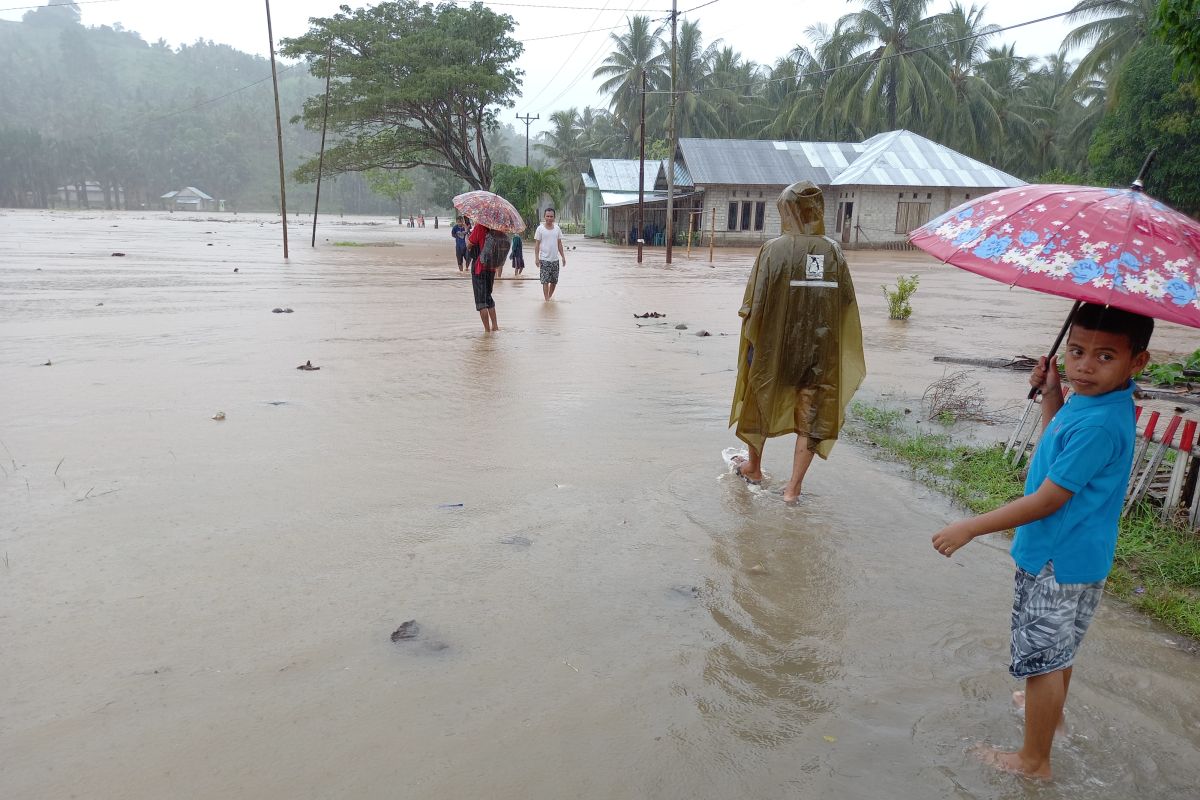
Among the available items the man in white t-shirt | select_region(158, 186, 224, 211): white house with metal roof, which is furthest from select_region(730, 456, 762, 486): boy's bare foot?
select_region(158, 186, 224, 211): white house with metal roof

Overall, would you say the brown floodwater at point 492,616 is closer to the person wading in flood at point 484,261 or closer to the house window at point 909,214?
the person wading in flood at point 484,261

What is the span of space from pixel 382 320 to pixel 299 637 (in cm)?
862

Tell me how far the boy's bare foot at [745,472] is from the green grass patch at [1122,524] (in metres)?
1.04

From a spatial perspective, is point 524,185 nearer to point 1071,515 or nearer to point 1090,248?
point 1090,248

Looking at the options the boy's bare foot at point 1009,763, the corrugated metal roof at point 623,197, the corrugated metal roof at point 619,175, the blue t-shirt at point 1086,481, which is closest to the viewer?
the blue t-shirt at point 1086,481

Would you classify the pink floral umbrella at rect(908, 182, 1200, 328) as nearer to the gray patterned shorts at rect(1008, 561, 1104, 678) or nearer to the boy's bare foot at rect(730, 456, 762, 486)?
the gray patterned shorts at rect(1008, 561, 1104, 678)

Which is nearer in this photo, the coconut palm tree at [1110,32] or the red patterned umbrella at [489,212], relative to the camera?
the red patterned umbrella at [489,212]

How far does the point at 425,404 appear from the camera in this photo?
20.8 ft

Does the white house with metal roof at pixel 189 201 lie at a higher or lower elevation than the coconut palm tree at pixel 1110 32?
lower

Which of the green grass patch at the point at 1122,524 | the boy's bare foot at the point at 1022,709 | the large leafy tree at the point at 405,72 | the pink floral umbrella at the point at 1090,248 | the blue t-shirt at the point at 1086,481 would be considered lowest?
the boy's bare foot at the point at 1022,709

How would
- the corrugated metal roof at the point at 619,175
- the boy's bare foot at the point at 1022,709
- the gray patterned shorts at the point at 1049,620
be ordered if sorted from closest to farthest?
the gray patterned shorts at the point at 1049,620 < the boy's bare foot at the point at 1022,709 < the corrugated metal roof at the point at 619,175

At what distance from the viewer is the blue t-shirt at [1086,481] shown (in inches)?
78.5

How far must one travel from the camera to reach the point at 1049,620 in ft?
7.01

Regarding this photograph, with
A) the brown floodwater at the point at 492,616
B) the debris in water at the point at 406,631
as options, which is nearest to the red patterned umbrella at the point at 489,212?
the brown floodwater at the point at 492,616
